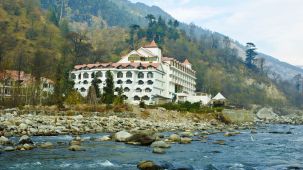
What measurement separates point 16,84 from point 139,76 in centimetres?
2809

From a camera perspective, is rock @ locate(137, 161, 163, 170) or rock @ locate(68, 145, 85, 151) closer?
rock @ locate(137, 161, 163, 170)

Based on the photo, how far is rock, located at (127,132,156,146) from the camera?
34.5m

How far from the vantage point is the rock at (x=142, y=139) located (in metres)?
34.5

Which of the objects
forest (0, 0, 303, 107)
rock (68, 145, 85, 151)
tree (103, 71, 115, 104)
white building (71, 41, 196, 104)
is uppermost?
forest (0, 0, 303, 107)

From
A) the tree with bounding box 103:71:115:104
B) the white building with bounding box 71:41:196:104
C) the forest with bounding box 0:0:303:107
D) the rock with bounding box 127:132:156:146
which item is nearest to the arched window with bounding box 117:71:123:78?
the white building with bounding box 71:41:196:104

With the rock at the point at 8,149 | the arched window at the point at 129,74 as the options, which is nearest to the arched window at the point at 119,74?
the arched window at the point at 129,74

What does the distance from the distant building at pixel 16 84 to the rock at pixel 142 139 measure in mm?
43651

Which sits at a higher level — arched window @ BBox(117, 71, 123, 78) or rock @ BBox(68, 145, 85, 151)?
arched window @ BBox(117, 71, 123, 78)

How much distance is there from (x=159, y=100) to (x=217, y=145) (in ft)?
205

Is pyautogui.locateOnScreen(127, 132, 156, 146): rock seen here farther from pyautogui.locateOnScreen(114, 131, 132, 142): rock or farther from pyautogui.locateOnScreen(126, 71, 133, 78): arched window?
pyautogui.locateOnScreen(126, 71, 133, 78): arched window

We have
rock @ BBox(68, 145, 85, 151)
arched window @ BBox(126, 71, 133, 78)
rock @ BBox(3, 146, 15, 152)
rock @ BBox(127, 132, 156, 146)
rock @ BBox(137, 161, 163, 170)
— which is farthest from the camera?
arched window @ BBox(126, 71, 133, 78)

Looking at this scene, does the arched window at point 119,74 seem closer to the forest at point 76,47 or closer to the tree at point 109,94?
the tree at point 109,94

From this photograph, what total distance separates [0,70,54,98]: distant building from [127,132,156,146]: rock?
43.7m

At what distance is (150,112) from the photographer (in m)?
73.3
